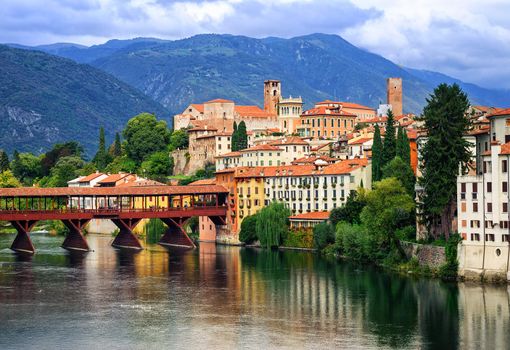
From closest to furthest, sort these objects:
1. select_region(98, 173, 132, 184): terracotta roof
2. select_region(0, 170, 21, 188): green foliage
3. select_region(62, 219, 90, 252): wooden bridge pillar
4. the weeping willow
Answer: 1. select_region(62, 219, 90, 252): wooden bridge pillar
2. the weeping willow
3. select_region(98, 173, 132, 184): terracotta roof
4. select_region(0, 170, 21, 188): green foliage

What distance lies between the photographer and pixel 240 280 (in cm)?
7688

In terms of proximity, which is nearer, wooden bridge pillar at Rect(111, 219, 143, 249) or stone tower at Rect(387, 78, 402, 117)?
wooden bridge pillar at Rect(111, 219, 143, 249)

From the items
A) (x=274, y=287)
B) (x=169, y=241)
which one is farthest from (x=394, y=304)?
(x=169, y=241)

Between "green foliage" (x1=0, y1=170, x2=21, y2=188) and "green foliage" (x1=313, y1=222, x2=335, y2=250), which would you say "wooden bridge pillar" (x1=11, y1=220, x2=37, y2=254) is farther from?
"green foliage" (x1=0, y1=170, x2=21, y2=188)

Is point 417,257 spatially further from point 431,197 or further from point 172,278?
point 172,278

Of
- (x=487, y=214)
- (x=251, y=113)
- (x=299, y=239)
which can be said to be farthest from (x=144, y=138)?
(x=487, y=214)

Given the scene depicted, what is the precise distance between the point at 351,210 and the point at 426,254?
19229 millimetres

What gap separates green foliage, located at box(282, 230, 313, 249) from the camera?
99000mm

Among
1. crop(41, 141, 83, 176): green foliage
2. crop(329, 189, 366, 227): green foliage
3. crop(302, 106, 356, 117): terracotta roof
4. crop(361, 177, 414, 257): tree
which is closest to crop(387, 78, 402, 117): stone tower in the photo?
crop(302, 106, 356, 117): terracotta roof

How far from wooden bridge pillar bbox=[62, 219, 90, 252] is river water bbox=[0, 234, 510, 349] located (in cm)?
1586

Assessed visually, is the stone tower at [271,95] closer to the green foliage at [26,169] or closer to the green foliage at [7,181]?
the green foliage at [26,169]

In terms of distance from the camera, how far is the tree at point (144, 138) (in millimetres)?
156875

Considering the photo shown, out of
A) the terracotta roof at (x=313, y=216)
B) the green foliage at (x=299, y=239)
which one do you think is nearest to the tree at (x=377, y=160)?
the terracotta roof at (x=313, y=216)

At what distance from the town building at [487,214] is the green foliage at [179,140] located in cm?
8834
